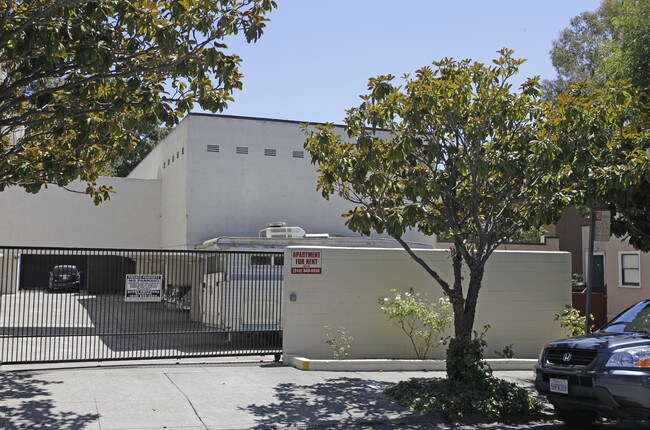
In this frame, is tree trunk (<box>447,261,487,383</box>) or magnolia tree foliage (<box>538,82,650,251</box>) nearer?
magnolia tree foliage (<box>538,82,650,251</box>)

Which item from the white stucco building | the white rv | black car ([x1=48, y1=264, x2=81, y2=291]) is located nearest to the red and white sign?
the white rv

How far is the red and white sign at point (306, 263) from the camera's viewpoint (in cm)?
1299

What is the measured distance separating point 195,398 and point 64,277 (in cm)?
460

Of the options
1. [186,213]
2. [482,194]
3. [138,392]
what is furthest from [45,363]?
[186,213]

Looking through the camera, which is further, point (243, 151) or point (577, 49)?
point (577, 49)

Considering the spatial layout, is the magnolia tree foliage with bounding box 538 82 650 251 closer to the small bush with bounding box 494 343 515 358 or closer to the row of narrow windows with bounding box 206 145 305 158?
the small bush with bounding box 494 343 515 358

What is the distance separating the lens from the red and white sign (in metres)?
13.0

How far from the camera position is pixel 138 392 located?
9891 millimetres

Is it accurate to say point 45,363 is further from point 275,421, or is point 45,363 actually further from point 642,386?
point 642,386

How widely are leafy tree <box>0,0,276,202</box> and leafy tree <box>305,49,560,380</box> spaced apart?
2.16 metres

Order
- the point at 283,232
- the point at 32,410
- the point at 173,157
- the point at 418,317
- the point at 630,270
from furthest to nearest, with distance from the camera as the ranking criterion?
the point at 173,157
the point at 630,270
the point at 283,232
the point at 418,317
the point at 32,410

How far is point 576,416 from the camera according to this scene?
9.10 metres

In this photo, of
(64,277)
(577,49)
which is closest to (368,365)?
(64,277)

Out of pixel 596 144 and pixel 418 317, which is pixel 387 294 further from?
pixel 596 144
